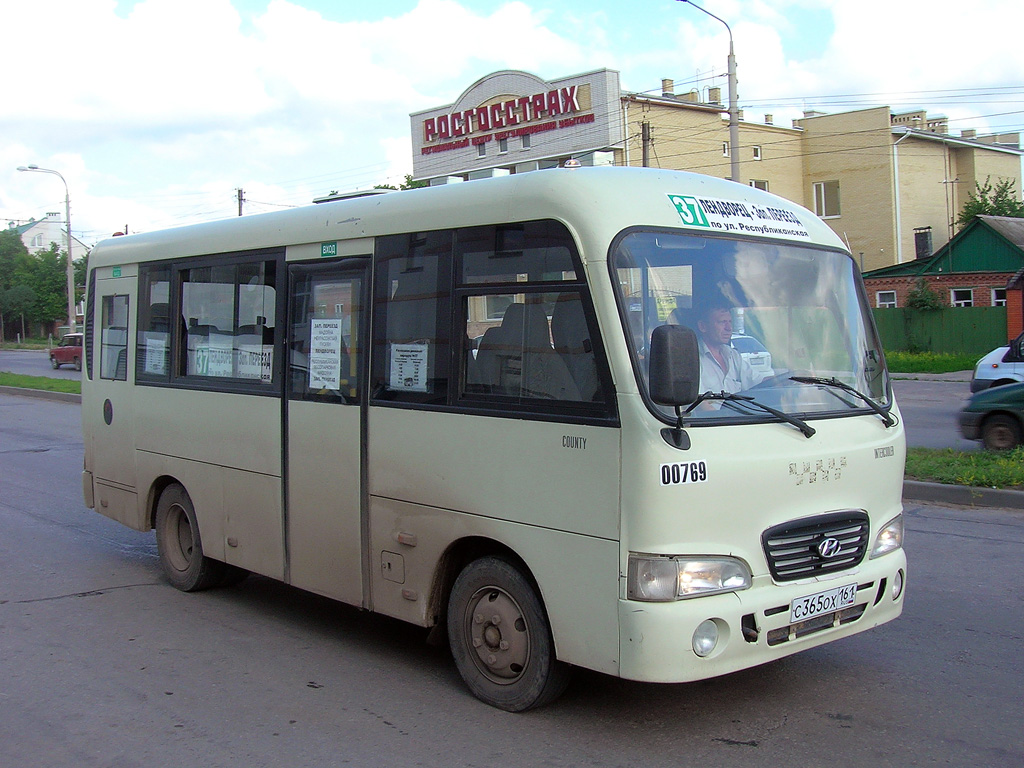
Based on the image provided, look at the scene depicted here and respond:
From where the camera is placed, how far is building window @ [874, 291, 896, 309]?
4597cm

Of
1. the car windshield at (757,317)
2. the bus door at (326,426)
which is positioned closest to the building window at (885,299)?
the car windshield at (757,317)

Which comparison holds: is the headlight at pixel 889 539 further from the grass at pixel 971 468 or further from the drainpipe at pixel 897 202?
the drainpipe at pixel 897 202

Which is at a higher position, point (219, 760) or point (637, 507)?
point (637, 507)

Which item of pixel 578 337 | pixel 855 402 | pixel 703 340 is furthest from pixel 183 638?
A: pixel 855 402

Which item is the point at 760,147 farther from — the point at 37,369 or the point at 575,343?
the point at 575,343

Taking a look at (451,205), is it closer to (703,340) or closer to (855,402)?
(703,340)

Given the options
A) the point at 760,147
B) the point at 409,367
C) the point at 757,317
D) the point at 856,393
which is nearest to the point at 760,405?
the point at 757,317

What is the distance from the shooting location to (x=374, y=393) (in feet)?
18.4

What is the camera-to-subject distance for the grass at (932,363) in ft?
113

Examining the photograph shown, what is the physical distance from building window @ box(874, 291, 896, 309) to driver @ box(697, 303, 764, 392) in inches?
1724

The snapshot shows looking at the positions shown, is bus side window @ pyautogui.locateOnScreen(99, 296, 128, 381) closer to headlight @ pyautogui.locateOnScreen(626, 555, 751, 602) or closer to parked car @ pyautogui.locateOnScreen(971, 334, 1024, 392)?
headlight @ pyautogui.locateOnScreen(626, 555, 751, 602)

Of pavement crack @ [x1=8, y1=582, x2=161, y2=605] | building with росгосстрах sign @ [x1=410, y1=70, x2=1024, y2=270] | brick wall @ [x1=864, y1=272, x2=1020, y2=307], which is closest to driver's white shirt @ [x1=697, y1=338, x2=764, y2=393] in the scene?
pavement crack @ [x1=8, y1=582, x2=161, y2=605]

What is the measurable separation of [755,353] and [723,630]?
1306 mm

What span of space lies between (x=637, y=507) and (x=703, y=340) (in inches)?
33.8
